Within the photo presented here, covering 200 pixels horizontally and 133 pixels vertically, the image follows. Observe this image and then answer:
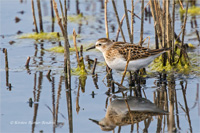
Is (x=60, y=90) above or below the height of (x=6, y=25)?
below

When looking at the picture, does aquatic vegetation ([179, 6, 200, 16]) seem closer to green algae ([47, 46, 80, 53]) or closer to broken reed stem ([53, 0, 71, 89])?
green algae ([47, 46, 80, 53])

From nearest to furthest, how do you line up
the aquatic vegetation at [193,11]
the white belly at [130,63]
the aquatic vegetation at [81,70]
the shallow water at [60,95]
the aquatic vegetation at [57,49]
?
the shallow water at [60,95]
the white belly at [130,63]
the aquatic vegetation at [81,70]
the aquatic vegetation at [57,49]
the aquatic vegetation at [193,11]

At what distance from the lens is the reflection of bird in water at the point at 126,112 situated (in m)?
7.35

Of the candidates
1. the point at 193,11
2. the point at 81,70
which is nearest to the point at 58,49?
the point at 81,70

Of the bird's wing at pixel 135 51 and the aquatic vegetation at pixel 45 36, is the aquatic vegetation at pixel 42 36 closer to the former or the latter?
the aquatic vegetation at pixel 45 36

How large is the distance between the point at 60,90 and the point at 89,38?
496cm

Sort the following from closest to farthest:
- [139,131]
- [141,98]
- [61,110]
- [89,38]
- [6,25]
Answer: [139,131] → [61,110] → [141,98] → [89,38] → [6,25]

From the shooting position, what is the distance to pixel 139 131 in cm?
697

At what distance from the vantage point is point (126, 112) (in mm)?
7801

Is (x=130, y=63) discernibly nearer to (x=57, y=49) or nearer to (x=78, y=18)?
(x=57, y=49)

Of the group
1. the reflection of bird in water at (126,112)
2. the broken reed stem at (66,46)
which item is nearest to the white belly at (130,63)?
the reflection of bird in water at (126,112)

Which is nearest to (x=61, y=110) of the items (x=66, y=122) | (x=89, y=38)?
(x=66, y=122)

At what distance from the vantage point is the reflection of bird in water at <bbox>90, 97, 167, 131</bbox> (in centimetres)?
735

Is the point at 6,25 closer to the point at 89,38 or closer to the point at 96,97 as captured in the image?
the point at 89,38
